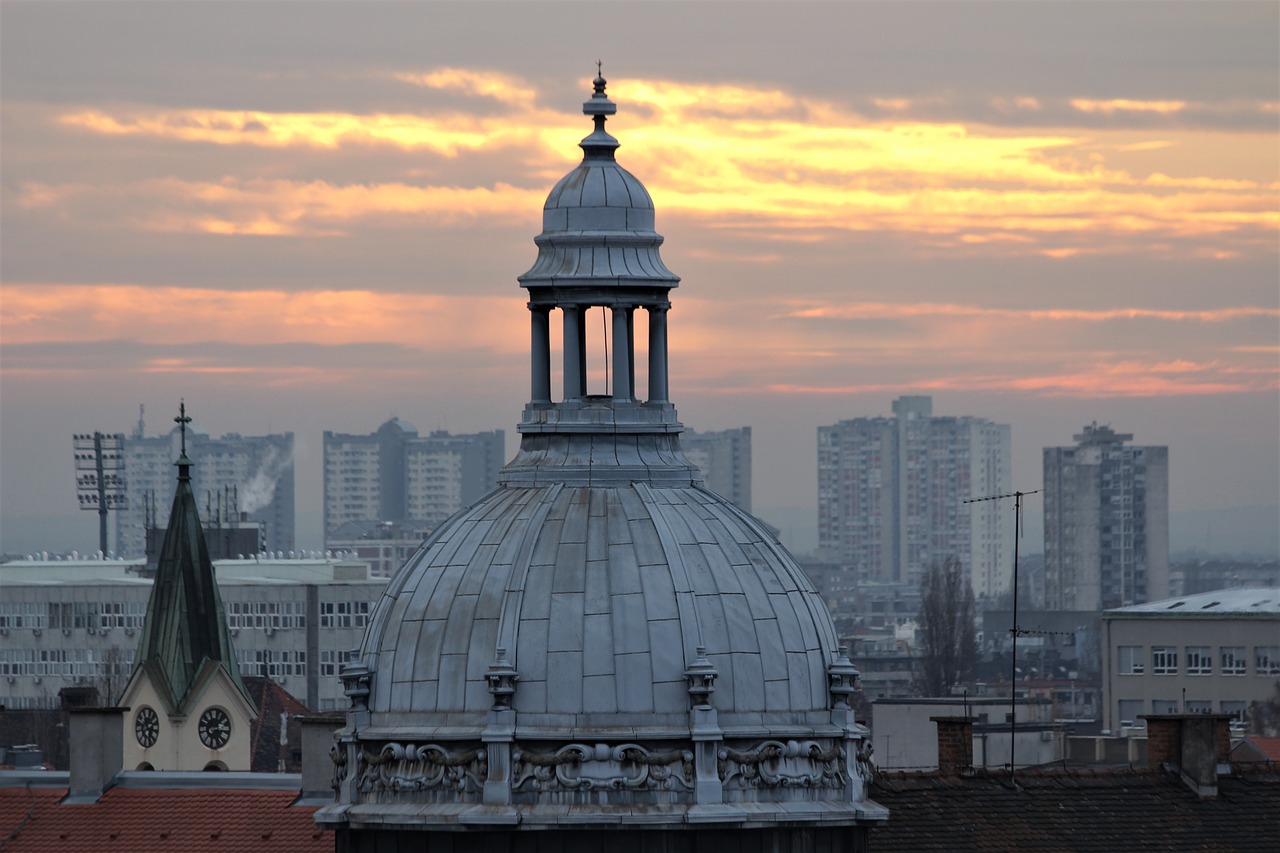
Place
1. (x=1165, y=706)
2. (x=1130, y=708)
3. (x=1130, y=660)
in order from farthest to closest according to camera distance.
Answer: (x=1130, y=660)
(x=1130, y=708)
(x=1165, y=706)

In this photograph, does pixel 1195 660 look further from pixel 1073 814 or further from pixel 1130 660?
pixel 1073 814

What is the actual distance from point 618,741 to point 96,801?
31.4 m

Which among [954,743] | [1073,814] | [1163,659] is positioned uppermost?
[954,743]

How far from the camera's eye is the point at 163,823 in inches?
A: 2601

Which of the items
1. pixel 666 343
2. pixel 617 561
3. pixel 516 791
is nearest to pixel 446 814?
pixel 516 791

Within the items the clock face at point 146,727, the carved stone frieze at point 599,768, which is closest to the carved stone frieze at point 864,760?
the carved stone frieze at point 599,768

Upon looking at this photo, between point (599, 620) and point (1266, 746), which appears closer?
point (599, 620)

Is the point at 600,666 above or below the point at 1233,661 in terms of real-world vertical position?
above

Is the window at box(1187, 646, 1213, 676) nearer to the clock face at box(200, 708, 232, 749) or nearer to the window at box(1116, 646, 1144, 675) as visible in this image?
the window at box(1116, 646, 1144, 675)

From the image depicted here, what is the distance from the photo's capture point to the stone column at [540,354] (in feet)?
137

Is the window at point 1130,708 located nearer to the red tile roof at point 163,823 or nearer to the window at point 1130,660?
the window at point 1130,660

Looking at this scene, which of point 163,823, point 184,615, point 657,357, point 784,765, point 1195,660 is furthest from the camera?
point 1195,660

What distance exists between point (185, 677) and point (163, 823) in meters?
47.7

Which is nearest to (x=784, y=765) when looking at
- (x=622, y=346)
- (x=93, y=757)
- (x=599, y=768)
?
(x=599, y=768)
